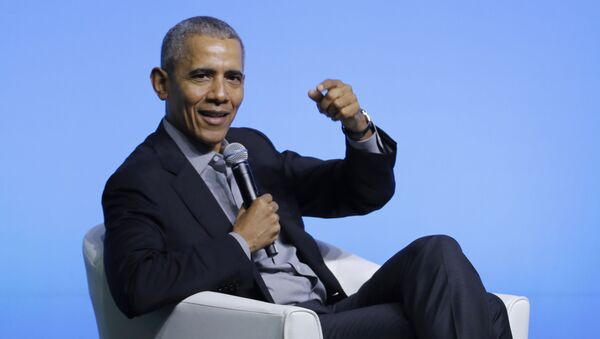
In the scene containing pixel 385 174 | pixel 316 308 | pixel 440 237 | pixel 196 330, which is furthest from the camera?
pixel 385 174

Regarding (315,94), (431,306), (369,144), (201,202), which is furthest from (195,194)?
(431,306)

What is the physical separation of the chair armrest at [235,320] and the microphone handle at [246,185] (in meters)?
0.23

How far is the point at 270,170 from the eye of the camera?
2.85 metres

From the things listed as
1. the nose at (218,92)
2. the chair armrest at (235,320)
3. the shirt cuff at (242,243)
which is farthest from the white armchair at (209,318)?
the nose at (218,92)

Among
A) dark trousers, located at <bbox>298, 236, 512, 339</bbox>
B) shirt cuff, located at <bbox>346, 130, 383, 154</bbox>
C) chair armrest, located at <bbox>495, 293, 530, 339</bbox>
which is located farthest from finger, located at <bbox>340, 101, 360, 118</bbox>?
chair armrest, located at <bbox>495, 293, 530, 339</bbox>

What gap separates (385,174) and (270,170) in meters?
0.31

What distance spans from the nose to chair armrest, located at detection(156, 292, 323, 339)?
548 millimetres

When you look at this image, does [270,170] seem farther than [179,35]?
Yes

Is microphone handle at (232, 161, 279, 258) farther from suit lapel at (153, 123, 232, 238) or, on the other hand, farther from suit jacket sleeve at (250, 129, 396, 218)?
suit jacket sleeve at (250, 129, 396, 218)

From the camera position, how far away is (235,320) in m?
2.18

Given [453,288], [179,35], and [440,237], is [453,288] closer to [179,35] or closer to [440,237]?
[440,237]

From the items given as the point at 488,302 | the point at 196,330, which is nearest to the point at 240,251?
the point at 196,330

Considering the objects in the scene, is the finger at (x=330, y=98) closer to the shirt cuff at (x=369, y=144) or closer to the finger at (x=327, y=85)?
the finger at (x=327, y=85)

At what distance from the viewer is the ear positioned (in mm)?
2674
